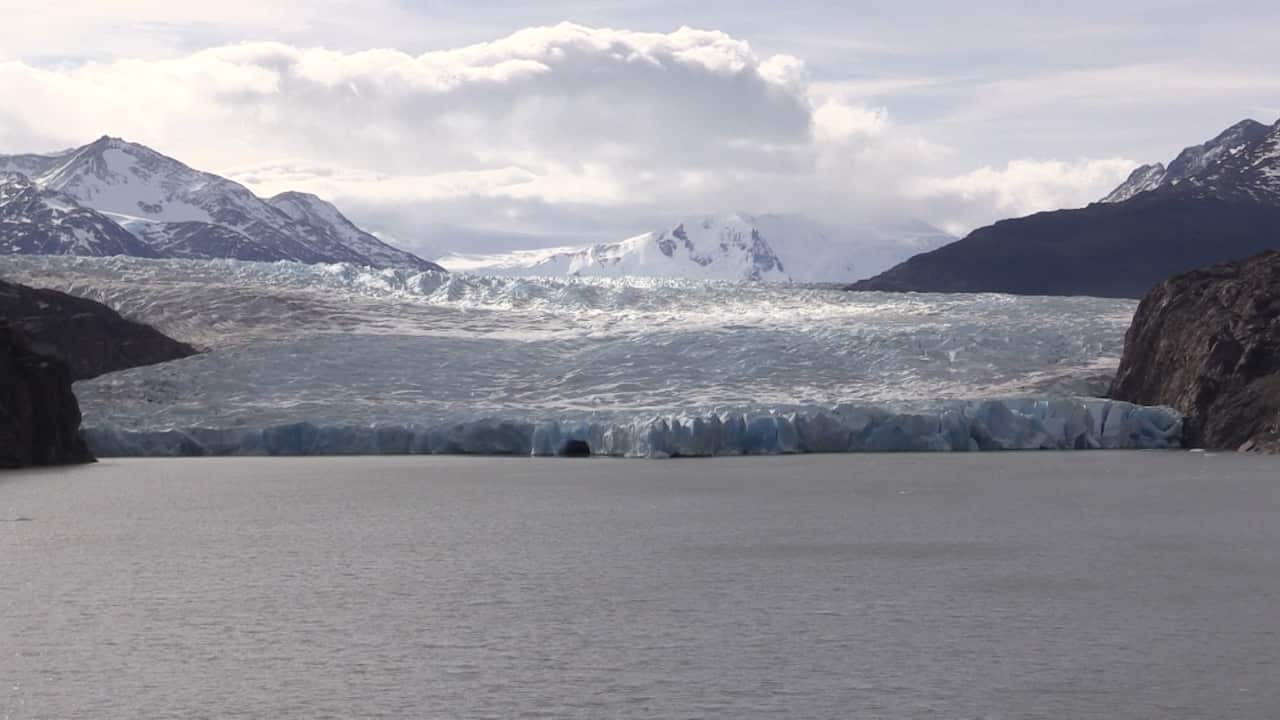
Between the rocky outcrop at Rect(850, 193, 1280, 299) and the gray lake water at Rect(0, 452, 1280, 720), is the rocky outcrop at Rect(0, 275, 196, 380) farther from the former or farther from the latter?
the rocky outcrop at Rect(850, 193, 1280, 299)

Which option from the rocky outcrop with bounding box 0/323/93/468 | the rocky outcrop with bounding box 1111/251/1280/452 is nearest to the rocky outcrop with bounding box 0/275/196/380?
the rocky outcrop with bounding box 0/323/93/468

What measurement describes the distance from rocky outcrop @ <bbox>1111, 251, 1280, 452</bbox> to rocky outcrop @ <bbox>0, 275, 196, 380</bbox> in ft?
81.9

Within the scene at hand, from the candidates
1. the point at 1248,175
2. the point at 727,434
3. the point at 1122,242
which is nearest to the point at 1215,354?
the point at 727,434

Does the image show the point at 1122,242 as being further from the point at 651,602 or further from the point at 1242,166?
the point at 651,602

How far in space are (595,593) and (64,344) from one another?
105 feet

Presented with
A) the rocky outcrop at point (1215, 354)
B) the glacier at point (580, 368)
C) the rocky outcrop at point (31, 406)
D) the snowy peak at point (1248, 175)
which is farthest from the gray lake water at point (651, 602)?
the snowy peak at point (1248, 175)

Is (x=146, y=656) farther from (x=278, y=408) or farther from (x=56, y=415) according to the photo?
(x=278, y=408)

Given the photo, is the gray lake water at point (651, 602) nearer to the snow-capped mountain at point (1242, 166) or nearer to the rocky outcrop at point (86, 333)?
the rocky outcrop at point (86, 333)

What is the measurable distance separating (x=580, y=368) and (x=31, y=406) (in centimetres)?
1532

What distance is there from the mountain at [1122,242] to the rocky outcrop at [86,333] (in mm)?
105926

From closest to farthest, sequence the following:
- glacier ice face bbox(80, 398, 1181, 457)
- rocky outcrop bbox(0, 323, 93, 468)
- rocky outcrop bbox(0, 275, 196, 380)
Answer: rocky outcrop bbox(0, 323, 93, 468) < glacier ice face bbox(80, 398, 1181, 457) < rocky outcrop bbox(0, 275, 196, 380)

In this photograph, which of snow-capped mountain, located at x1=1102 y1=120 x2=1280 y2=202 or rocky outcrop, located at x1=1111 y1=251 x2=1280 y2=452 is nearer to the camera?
rocky outcrop, located at x1=1111 y1=251 x2=1280 y2=452

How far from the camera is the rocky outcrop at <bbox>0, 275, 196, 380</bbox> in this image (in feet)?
143

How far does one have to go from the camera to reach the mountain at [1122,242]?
155375 mm
